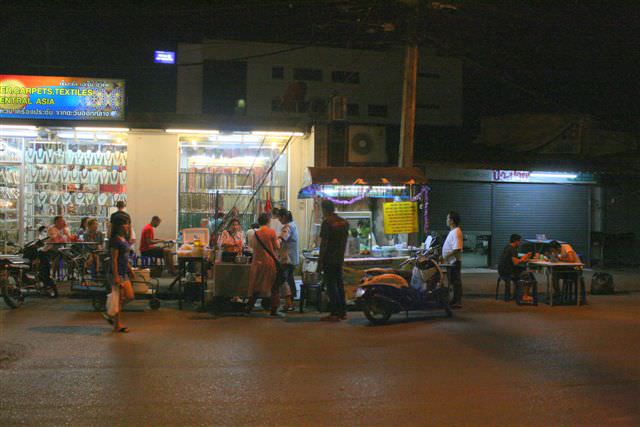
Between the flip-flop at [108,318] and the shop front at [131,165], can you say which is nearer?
the flip-flop at [108,318]

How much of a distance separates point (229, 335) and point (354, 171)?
Result: 518 cm

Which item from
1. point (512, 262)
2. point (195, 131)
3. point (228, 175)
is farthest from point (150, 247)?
point (512, 262)

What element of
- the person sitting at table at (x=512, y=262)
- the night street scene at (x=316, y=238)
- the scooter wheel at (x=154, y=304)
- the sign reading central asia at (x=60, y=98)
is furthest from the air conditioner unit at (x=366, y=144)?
the scooter wheel at (x=154, y=304)

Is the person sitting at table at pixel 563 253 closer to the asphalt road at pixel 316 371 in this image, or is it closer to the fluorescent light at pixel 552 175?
the asphalt road at pixel 316 371

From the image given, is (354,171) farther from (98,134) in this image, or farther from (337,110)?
(98,134)

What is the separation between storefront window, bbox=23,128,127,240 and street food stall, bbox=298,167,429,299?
255 inches

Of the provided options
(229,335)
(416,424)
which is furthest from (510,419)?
(229,335)

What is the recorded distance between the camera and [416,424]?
4953 mm

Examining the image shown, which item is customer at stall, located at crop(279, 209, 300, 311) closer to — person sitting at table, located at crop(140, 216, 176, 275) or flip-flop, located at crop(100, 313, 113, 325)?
flip-flop, located at crop(100, 313, 113, 325)

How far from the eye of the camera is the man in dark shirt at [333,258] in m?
9.93

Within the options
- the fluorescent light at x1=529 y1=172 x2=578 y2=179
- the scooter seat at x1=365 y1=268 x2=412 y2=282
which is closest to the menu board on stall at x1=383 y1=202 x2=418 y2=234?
the scooter seat at x1=365 y1=268 x2=412 y2=282

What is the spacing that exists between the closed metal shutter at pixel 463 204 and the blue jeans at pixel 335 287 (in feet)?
27.4

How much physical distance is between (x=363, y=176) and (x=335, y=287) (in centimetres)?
318

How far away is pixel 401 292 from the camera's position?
389 inches
